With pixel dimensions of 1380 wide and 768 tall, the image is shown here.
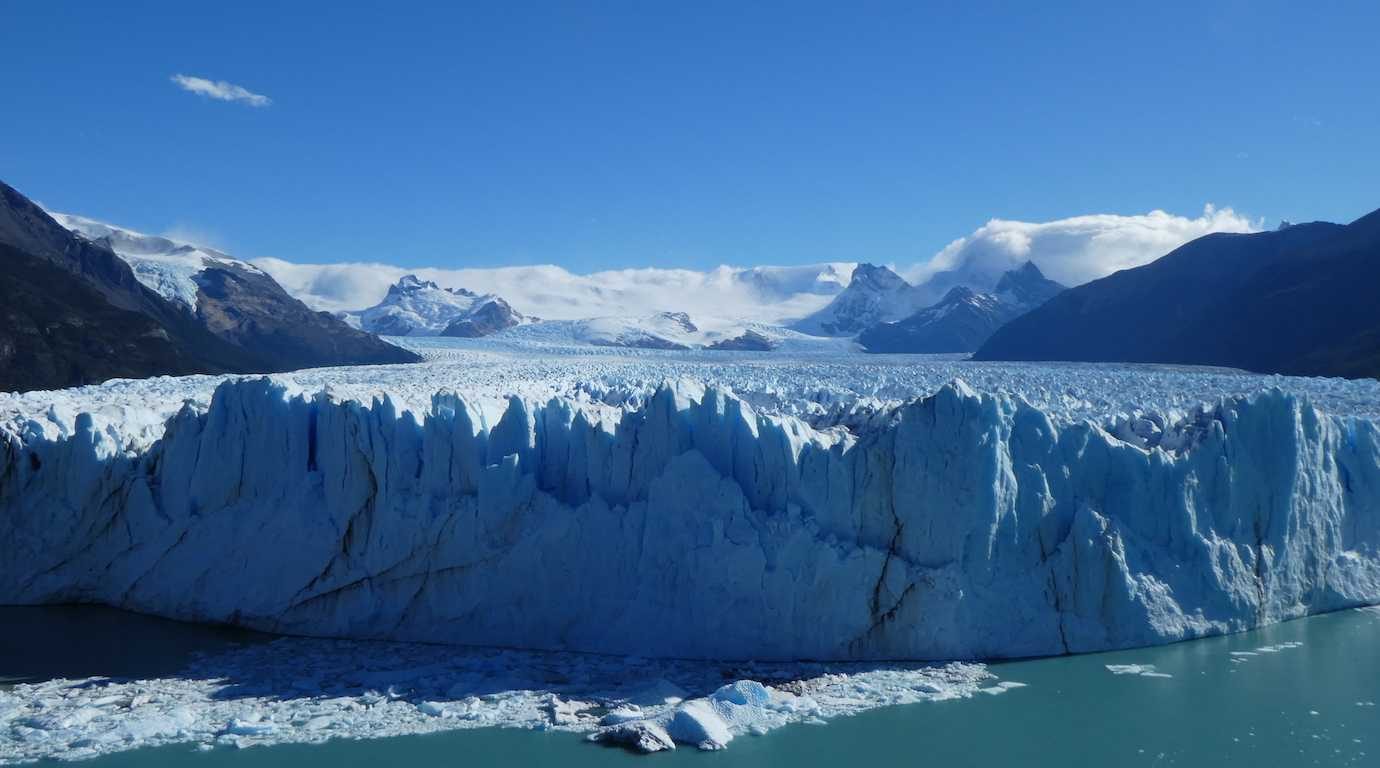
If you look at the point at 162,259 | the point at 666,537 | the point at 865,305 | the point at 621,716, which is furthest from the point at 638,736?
the point at 865,305

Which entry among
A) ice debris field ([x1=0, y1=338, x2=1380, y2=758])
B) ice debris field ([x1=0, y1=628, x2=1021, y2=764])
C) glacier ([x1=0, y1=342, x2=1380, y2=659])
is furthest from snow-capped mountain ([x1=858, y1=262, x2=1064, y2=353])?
ice debris field ([x1=0, y1=628, x2=1021, y2=764])

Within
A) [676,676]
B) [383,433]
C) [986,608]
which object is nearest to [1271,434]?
[986,608]

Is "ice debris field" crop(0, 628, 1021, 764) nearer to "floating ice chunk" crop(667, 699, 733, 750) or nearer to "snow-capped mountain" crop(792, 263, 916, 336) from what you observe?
"floating ice chunk" crop(667, 699, 733, 750)

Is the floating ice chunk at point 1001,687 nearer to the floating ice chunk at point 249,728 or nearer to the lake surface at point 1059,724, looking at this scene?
the lake surface at point 1059,724

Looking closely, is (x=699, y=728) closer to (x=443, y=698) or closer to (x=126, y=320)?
(x=443, y=698)

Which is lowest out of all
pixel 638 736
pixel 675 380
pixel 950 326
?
pixel 638 736

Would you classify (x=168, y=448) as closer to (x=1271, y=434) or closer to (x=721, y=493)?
(x=721, y=493)
